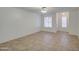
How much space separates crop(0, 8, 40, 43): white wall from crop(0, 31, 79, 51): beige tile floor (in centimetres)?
9

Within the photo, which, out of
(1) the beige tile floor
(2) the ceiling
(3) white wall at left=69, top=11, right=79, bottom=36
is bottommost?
(1) the beige tile floor

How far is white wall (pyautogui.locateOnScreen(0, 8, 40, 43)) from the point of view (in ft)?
4.78

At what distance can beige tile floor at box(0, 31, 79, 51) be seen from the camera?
1501mm

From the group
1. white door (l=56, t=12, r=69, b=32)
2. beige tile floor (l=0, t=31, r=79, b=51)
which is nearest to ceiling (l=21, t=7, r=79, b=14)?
white door (l=56, t=12, r=69, b=32)

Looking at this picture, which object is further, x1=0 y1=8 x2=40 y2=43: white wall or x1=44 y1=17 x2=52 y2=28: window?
x1=44 y1=17 x2=52 y2=28: window

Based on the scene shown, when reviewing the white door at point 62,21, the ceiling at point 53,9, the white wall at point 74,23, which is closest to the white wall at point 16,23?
the ceiling at point 53,9

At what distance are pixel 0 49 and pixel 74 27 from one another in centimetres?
115

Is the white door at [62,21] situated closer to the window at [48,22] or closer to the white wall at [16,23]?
the window at [48,22]

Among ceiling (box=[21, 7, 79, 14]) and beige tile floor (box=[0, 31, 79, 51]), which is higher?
ceiling (box=[21, 7, 79, 14])

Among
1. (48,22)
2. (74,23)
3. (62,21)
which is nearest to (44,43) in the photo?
(48,22)

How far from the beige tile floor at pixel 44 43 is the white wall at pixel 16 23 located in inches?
3.7

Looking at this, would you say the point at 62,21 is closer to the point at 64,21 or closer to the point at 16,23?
the point at 64,21

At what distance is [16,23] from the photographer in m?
1.51

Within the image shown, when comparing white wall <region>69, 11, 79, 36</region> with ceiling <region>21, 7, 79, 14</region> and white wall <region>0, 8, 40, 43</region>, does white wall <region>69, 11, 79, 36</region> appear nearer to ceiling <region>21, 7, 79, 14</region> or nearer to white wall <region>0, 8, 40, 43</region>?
ceiling <region>21, 7, 79, 14</region>
